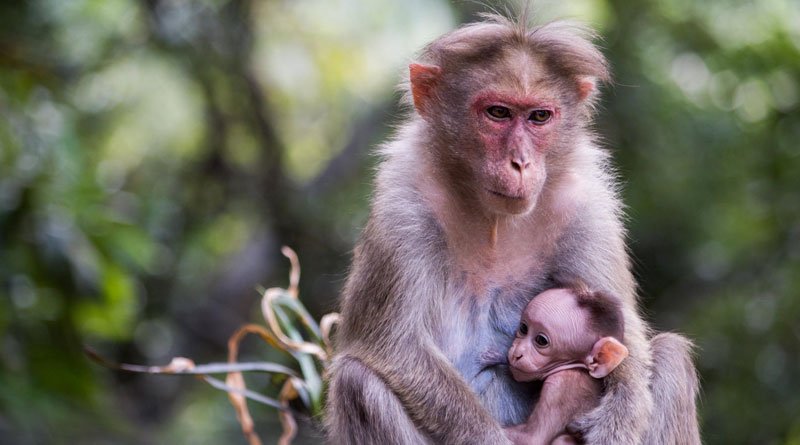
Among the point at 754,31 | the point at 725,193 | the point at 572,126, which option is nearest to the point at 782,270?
the point at 725,193

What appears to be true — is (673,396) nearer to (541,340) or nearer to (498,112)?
(541,340)

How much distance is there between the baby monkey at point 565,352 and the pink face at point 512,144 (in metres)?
0.44

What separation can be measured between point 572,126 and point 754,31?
658 centimetres

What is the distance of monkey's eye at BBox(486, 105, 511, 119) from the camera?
4.63 metres

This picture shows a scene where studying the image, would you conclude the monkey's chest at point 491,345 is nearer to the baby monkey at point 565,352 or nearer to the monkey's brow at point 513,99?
the baby monkey at point 565,352

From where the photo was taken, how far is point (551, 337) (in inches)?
176

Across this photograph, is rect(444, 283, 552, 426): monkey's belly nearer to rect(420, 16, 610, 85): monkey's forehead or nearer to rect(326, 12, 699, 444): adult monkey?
rect(326, 12, 699, 444): adult monkey

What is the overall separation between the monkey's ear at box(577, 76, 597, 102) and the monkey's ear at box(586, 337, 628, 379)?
3.67 ft

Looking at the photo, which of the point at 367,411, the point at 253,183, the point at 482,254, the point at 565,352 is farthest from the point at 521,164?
the point at 253,183

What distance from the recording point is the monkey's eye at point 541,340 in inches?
177

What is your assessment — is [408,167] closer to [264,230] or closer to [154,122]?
[264,230]

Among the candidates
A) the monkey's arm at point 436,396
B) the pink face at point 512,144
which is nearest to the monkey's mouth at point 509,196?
the pink face at point 512,144

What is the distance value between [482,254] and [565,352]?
1.91 feet

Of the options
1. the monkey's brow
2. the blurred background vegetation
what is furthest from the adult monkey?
the blurred background vegetation
